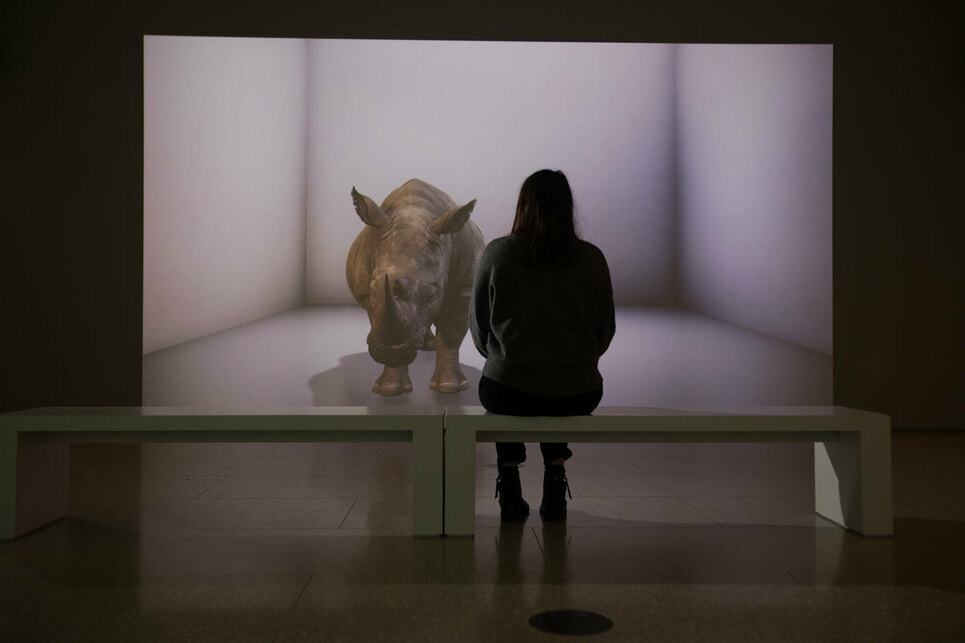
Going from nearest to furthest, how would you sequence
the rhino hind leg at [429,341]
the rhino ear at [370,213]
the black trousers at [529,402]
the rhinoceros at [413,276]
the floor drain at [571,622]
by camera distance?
the floor drain at [571,622]
the black trousers at [529,402]
the rhinoceros at [413,276]
the rhino ear at [370,213]
the rhino hind leg at [429,341]

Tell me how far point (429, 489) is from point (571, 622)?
948 millimetres

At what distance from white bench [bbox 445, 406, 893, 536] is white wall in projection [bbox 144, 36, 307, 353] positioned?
8.91ft

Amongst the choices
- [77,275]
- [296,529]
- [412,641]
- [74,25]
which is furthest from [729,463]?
[74,25]

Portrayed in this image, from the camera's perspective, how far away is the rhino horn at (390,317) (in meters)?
4.80

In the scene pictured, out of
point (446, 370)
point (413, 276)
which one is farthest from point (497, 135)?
point (446, 370)

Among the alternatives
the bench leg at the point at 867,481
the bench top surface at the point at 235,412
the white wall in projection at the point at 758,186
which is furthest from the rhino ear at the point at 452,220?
the bench leg at the point at 867,481

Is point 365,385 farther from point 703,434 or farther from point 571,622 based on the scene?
point 571,622

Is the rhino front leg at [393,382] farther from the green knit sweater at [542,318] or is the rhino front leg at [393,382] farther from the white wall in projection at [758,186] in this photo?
the green knit sweater at [542,318]

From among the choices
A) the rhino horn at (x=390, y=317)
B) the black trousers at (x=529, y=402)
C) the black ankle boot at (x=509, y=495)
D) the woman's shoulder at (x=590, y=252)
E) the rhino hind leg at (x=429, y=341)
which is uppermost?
the woman's shoulder at (x=590, y=252)

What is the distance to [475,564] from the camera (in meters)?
2.54

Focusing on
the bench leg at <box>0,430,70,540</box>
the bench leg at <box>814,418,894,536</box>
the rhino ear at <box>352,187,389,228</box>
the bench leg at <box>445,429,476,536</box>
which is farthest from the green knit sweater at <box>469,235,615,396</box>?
the rhino ear at <box>352,187,389,228</box>

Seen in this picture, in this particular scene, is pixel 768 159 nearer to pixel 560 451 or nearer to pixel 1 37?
pixel 560 451

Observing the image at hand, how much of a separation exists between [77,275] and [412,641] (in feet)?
14.5

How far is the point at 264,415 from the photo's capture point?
9.55 feet
